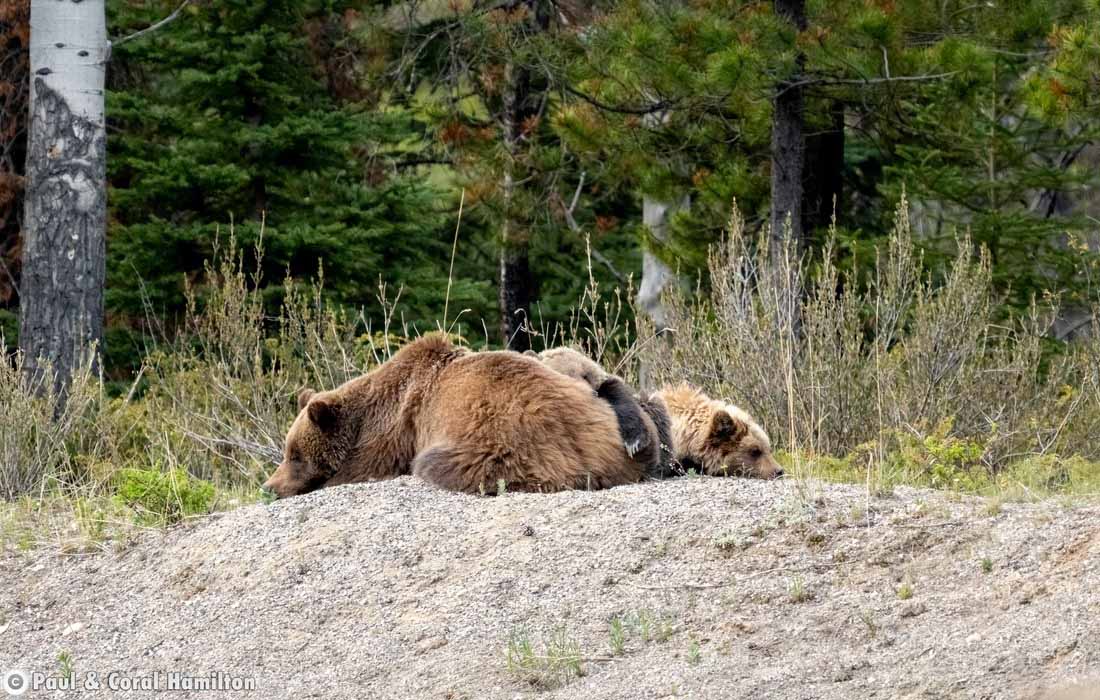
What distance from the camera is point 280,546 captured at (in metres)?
7.14

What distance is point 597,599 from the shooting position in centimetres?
608

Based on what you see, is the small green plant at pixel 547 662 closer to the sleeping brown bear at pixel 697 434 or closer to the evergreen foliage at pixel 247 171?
the sleeping brown bear at pixel 697 434

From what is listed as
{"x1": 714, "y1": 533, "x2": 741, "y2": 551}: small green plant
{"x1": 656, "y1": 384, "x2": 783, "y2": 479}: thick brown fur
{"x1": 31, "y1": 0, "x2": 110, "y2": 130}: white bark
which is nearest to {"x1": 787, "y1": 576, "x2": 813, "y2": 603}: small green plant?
{"x1": 714, "y1": 533, "x2": 741, "y2": 551}: small green plant

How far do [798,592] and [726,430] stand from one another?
107 inches

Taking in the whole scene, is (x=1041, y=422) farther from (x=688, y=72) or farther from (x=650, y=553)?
(x=650, y=553)

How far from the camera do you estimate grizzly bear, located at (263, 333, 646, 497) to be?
7.40 m

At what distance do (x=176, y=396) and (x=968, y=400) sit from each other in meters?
6.39

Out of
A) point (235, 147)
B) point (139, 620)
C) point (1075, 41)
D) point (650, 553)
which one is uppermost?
point (1075, 41)

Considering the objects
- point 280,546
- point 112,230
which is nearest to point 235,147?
point 112,230

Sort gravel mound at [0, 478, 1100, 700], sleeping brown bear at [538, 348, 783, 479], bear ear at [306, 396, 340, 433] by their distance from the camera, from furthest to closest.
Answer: sleeping brown bear at [538, 348, 783, 479], bear ear at [306, 396, 340, 433], gravel mound at [0, 478, 1100, 700]

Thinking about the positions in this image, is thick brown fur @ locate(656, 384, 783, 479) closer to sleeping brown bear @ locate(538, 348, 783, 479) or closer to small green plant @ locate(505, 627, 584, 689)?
sleeping brown bear @ locate(538, 348, 783, 479)

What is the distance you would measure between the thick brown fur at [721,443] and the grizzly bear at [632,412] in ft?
0.52

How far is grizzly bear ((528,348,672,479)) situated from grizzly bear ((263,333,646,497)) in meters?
0.08

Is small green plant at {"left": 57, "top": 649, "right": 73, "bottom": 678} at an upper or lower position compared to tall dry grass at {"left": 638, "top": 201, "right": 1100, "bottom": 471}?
lower
